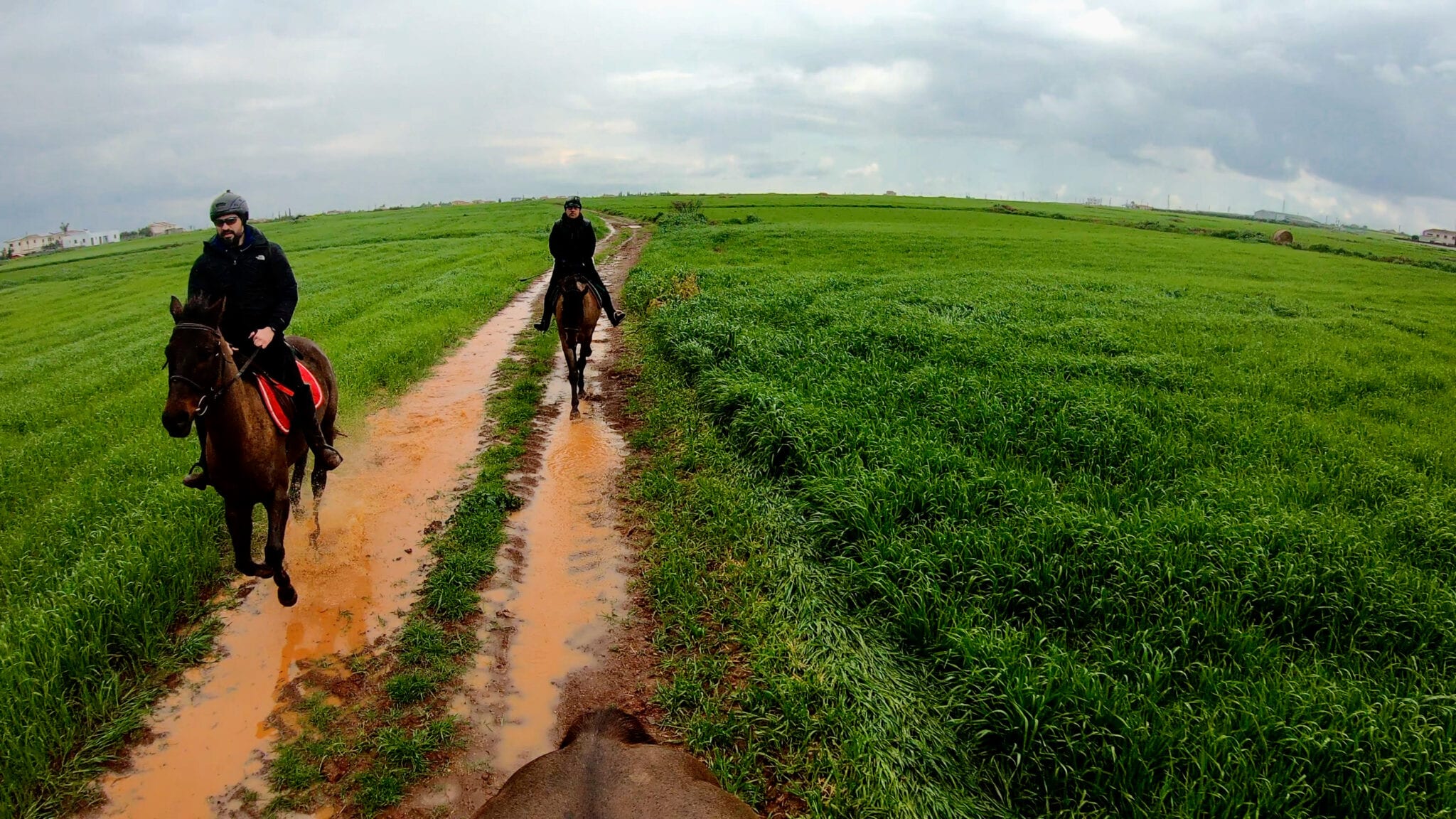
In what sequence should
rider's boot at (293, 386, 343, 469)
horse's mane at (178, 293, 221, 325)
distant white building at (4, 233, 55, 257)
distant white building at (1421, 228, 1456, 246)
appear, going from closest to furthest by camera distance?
horse's mane at (178, 293, 221, 325) → rider's boot at (293, 386, 343, 469) → distant white building at (1421, 228, 1456, 246) → distant white building at (4, 233, 55, 257)

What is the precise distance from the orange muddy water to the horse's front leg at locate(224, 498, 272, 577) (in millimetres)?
415

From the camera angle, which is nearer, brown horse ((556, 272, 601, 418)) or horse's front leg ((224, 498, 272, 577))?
horse's front leg ((224, 498, 272, 577))

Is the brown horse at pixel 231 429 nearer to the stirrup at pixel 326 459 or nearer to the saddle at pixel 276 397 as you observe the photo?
the saddle at pixel 276 397

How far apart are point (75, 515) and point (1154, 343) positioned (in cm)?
1649

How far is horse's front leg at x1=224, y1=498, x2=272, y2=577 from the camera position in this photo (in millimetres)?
5520

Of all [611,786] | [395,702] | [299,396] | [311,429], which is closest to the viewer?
[611,786]

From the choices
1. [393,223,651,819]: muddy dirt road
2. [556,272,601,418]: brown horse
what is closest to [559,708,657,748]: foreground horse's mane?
[393,223,651,819]: muddy dirt road

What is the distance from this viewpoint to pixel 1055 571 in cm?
538

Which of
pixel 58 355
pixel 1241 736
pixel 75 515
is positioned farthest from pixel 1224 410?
pixel 58 355

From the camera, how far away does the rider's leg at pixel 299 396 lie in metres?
6.23

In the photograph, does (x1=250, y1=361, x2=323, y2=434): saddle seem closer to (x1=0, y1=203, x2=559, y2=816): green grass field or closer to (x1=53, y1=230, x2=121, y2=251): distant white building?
(x1=0, y1=203, x2=559, y2=816): green grass field

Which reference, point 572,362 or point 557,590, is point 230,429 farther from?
point 572,362

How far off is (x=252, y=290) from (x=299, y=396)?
1024 millimetres

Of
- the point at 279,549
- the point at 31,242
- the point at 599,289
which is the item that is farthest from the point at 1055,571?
the point at 31,242
